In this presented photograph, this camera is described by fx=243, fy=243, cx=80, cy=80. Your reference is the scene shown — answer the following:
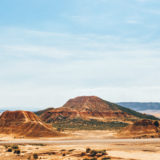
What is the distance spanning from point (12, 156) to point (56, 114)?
117 meters

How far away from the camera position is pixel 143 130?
7356cm

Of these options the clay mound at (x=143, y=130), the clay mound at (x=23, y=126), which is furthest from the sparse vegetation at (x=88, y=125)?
the clay mound at (x=143, y=130)

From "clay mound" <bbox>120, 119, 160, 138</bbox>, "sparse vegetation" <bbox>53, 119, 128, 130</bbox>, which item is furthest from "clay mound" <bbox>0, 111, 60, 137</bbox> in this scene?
"sparse vegetation" <bbox>53, 119, 128, 130</bbox>

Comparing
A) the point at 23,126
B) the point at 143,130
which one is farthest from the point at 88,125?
the point at 143,130

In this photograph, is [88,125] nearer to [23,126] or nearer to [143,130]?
[23,126]

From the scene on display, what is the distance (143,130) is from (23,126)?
124 feet

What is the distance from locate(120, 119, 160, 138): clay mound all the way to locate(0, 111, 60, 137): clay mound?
71.1 ft

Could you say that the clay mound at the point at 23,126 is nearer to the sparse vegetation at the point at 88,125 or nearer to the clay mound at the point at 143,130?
the clay mound at the point at 143,130

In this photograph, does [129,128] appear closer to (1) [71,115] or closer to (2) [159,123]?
(2) [159,123]

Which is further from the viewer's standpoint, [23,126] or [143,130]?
[23,126]

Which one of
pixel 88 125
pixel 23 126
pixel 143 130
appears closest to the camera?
pixel 143 130

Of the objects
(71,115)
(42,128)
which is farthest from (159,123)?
(71,115)

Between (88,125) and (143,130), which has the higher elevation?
(143,130)

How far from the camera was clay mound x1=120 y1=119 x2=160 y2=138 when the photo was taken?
70787 millimetres
